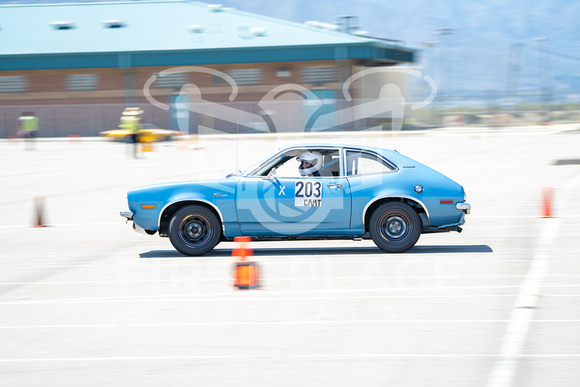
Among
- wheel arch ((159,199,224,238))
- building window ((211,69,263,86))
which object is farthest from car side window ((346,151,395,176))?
building window ((211,69,263,86))

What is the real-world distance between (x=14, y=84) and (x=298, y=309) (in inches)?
1944

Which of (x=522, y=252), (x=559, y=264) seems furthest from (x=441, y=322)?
(x=522, y=252)

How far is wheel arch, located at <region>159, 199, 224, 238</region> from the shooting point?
10.6 metres

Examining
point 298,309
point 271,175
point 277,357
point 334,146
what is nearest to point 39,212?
point 271,175

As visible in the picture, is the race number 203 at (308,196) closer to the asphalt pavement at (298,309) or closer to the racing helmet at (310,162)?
the racing helmet at (310,162)

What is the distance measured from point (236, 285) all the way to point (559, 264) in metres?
4.12

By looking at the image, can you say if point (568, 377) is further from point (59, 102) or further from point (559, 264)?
point (59, 102)

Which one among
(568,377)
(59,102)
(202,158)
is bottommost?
(568,377)

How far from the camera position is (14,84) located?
173 ft

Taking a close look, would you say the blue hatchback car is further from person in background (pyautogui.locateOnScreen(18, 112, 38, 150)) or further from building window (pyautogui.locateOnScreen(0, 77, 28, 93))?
building window (pyautogui.locateOnScreen(0, 77, 28, 93))

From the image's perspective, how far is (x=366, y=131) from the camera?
46.6 meters

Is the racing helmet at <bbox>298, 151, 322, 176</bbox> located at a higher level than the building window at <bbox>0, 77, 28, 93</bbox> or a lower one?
lower

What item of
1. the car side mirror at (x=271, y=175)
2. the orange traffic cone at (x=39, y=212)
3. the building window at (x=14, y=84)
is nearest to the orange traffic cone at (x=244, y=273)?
the car side mirror at (x=271, y=175)

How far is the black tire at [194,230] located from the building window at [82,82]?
43.7 m
